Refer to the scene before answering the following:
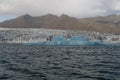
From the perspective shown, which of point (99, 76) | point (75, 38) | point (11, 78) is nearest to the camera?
point (11, 78)

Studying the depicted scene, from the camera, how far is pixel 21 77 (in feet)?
86.6

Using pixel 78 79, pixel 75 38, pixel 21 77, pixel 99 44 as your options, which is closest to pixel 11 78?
pixel 21 77

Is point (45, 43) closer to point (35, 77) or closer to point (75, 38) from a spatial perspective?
point (75, 38)

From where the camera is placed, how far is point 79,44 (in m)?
130

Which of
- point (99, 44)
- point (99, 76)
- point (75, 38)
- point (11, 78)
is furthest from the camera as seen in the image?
point (99, 44)

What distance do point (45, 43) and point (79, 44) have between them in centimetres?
1652

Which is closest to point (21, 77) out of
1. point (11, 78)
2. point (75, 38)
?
point (11, 78)

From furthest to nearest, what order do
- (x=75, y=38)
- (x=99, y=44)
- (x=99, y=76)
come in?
(x=99, y=44) → (x=75, y=38) → (x=99, y=76)

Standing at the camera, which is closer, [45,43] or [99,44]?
[45,43]

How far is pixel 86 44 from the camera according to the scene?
133 metres

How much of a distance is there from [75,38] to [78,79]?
333 ft

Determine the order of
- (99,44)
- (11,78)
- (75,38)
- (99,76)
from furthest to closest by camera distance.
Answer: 1. (99,44)
2. (75,38)
3. (99,76)
4. (11,78)

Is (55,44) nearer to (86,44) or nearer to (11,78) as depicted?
(86,44)

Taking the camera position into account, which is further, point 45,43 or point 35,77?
point 45,43
